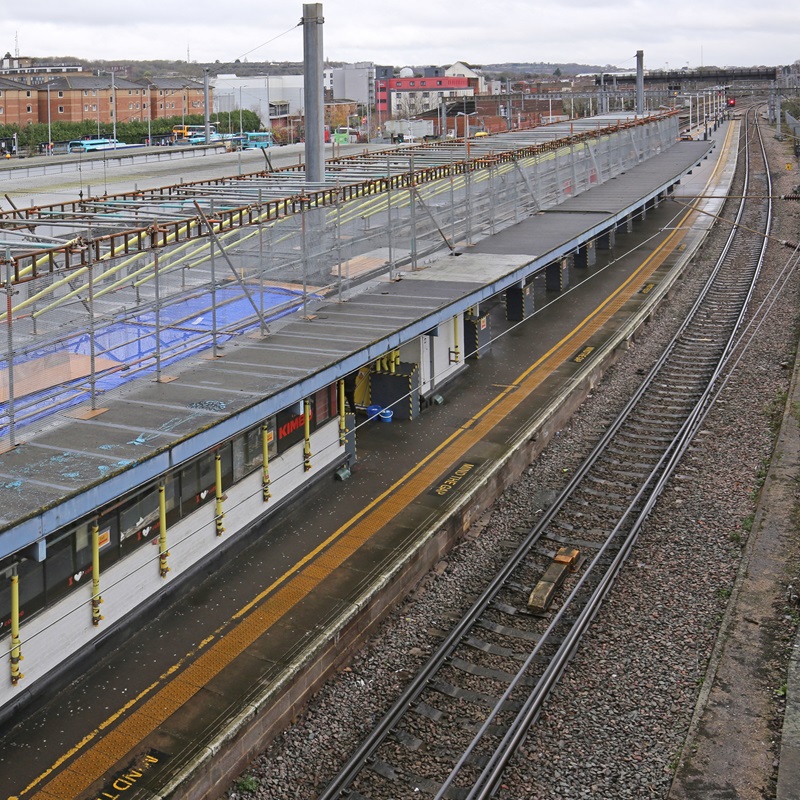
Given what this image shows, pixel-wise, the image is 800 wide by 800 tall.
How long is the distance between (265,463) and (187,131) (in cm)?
7458

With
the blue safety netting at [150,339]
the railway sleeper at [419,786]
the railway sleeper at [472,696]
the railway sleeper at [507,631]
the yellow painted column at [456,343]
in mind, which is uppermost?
the blue safety netting at [150,339]

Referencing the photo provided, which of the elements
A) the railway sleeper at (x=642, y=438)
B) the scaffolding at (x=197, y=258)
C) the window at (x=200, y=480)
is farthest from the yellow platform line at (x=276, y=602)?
the scaffolding at (x=197, y=258)

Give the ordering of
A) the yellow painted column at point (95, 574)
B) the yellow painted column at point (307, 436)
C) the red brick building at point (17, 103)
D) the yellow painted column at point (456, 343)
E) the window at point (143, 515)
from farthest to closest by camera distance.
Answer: the red brick building at point (17, 103) → the yellow painted column at point (456, 343) → the yellow painted column at point (307, 436) → the window at point (143, 515) → the yellow painted column at point (95, 574)

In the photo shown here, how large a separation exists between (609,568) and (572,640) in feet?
6.76

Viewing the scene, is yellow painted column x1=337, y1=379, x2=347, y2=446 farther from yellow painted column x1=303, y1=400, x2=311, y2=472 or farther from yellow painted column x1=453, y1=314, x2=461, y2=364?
yellow painted column x1=453, y1=314, x2=461, y2=364

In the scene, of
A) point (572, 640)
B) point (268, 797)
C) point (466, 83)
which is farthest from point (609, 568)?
point (466, 83)

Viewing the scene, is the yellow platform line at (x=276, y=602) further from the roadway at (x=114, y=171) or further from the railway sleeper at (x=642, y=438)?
the roadway at (x=114, y=171)

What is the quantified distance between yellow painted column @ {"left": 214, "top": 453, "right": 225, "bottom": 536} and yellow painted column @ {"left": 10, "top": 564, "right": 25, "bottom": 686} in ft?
12.3

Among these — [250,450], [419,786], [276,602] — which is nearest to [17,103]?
[250,450]

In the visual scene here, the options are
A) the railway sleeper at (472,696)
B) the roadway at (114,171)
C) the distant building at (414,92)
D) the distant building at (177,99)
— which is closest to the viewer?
the railway sleeper at (472,696)

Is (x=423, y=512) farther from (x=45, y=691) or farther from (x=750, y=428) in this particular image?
(x=750, y=428)

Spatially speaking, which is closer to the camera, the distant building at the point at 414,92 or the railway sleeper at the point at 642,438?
the railway sleeper at the point at 642,438

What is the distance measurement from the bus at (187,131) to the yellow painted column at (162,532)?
6571 centimetres

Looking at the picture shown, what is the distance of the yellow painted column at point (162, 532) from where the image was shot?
12758mm
